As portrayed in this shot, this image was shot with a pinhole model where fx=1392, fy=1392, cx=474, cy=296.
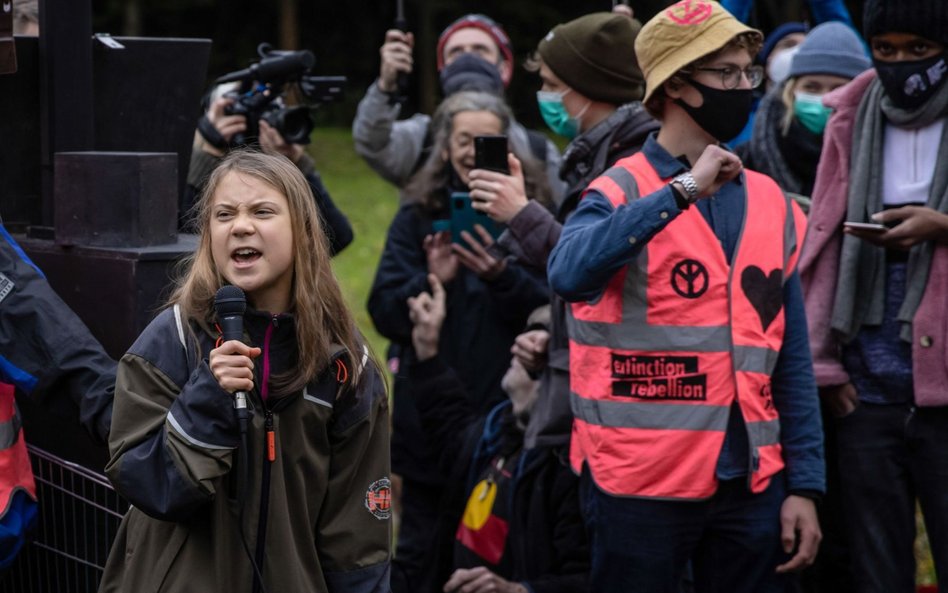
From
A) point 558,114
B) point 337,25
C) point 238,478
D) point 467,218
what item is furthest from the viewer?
point 337,25

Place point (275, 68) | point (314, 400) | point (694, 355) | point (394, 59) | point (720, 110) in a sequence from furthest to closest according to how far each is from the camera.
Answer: point (394, 59) < point (275, 68) < point (720, 110) < point (694, 355) < point (314, 400)

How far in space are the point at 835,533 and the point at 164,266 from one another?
2.63m

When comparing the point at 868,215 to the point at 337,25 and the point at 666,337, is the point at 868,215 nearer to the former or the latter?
the point at 666,337

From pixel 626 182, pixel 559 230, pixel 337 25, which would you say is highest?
pixel 337 25

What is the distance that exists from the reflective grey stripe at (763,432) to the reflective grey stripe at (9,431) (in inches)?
76.2

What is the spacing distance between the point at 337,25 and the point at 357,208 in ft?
39.7

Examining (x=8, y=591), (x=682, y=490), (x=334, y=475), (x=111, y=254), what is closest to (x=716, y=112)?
(x=682, y=490)

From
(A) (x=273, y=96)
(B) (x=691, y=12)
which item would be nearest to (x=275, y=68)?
(A) (x=273, y=96)

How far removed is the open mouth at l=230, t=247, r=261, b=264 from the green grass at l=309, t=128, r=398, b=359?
208 inches

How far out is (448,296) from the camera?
5469 mm

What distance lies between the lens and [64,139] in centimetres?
427

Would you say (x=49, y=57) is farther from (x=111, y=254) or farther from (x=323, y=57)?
(x=323, y=57)

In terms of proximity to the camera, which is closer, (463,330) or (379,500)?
(379,500)

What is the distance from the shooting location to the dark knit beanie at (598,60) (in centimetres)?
462
